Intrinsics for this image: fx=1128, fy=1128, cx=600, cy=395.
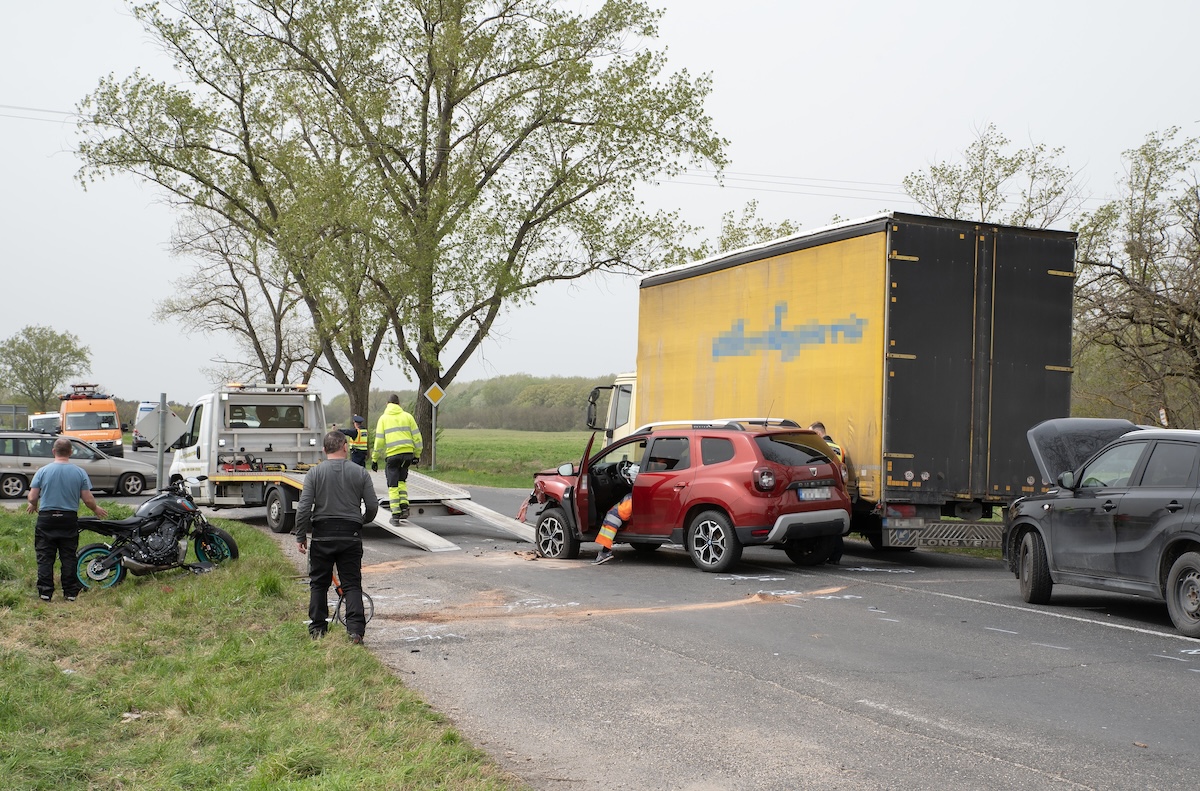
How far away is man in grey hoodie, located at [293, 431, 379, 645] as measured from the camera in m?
8.32

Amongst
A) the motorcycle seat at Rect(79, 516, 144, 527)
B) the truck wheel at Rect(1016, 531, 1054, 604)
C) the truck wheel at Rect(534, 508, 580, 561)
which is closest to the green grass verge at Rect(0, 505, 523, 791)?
the motorcycle seat at Rect(79, 516, 144, 527)

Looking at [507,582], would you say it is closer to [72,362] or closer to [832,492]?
[832,492]

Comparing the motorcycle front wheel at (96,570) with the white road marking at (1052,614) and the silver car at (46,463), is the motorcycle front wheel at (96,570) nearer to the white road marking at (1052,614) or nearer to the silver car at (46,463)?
the white road marking at (1052,614)

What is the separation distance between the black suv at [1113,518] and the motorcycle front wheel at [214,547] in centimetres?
821

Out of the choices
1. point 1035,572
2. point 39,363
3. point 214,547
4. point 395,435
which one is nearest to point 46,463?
point 395,435

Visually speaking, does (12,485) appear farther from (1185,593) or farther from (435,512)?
(1185,593)

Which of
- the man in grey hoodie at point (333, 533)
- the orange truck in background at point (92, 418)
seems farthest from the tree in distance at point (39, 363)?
the man in grey hoodie at point (333, 533)

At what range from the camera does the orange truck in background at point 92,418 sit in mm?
43344

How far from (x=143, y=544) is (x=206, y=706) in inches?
226

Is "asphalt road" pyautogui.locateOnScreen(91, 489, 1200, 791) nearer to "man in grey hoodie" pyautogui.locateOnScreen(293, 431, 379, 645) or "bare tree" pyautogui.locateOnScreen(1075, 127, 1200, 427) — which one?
"man in grey hoodie" pyautogui.locateOnScreen(293, 431, 379, 645)

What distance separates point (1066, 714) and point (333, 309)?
2808 centimetres

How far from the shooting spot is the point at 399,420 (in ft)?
51.1

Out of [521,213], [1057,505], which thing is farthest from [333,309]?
[1057,505]

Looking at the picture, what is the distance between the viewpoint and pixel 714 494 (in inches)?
489
